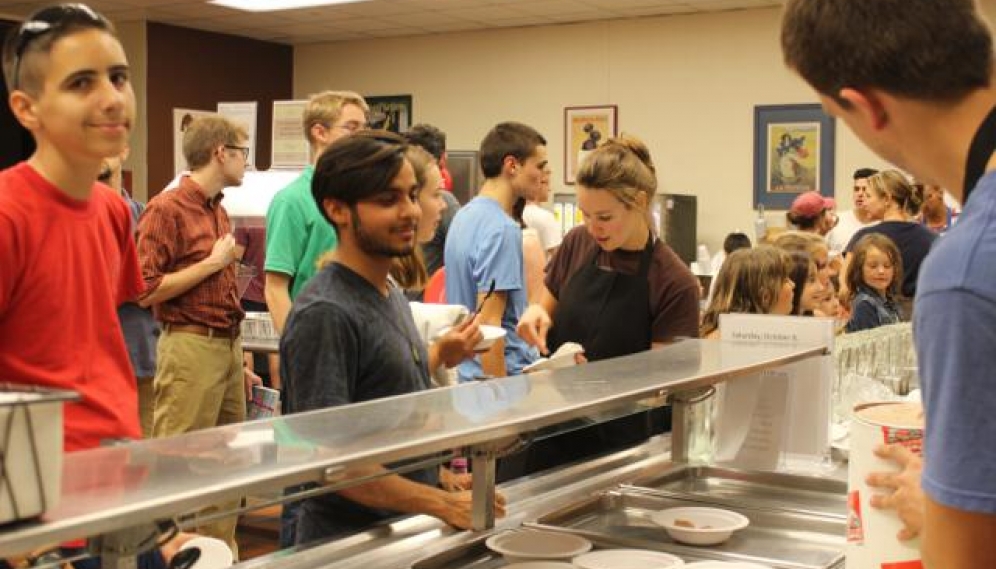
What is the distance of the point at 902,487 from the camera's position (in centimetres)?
146

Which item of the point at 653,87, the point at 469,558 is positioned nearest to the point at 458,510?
the point at 469,558

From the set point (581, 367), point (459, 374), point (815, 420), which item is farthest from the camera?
point (459, 374)

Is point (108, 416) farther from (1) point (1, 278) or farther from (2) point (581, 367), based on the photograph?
(2) point (581, 367)

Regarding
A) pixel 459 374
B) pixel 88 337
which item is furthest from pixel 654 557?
pixel 459 374

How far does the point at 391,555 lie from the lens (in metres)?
1.75

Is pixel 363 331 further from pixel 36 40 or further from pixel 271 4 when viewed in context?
pixel 271 4

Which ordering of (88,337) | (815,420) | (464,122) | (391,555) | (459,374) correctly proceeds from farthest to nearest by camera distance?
1. (464,122)
2. (459,374)
3. (815,420)
4. (88,337)
5. (391,555)

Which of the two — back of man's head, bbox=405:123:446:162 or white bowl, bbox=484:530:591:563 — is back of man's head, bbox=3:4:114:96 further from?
back of man's head, bbox=405:123:446:162

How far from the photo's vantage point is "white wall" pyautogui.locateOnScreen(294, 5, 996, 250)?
938cm

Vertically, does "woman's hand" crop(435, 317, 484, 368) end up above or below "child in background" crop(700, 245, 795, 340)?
below

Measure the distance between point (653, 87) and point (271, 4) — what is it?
325 cm

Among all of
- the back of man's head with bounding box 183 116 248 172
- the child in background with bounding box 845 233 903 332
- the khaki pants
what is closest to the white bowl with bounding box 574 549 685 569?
the khaki pants

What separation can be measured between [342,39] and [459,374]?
26.9 ft

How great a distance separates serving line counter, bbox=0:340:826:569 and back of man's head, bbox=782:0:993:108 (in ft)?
2.18
